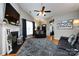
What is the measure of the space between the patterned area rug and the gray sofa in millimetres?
103

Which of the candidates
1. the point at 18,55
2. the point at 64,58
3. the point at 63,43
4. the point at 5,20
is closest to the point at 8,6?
the point at 5,20

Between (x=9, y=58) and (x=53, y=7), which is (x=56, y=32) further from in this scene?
(x=9, y=58)

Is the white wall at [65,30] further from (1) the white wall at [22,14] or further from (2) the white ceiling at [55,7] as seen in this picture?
(1) the white wall at [22,14]

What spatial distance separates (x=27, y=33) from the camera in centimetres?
232

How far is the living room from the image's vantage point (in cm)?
217

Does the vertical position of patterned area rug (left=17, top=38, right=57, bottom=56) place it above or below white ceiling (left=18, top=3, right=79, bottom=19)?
below

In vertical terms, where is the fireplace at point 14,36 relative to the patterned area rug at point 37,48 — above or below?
above

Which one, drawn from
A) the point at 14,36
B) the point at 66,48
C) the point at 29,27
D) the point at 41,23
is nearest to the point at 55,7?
the point at 41,23

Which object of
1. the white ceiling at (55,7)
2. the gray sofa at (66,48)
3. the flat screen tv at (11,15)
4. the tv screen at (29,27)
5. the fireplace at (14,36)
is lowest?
the gray sofa at (66,48)

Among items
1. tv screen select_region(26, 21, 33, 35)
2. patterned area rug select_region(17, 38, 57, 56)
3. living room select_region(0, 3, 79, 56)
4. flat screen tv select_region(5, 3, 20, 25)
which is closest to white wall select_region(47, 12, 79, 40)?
living room select_region(0, 3, 79, 56)

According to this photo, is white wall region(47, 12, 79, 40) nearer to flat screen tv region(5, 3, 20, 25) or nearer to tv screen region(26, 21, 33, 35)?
tv screen region(26, 21, 33, 35)

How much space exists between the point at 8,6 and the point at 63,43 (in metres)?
1.29

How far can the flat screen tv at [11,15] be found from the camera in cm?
216

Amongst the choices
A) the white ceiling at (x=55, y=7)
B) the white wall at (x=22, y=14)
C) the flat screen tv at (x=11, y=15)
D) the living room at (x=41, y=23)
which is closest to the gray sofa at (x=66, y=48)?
the living room at (x=41, y=23)
